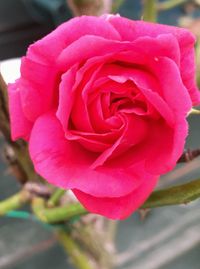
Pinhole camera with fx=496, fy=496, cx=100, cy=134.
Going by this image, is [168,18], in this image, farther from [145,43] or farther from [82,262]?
[145,43]

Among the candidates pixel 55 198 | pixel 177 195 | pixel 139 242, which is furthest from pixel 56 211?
pixel 139 242

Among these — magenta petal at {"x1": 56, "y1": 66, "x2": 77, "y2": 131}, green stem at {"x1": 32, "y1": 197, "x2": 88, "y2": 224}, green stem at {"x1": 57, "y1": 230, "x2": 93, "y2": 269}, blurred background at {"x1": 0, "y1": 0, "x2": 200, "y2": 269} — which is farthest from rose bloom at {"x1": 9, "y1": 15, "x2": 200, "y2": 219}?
blurred background at {"x1": 0, "y1": 0, "x2": 200, "y2": 269}

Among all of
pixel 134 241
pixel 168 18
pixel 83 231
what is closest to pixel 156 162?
pixel 83 231

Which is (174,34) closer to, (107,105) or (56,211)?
(107,105)

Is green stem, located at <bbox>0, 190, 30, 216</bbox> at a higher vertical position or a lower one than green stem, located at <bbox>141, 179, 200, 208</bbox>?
lower

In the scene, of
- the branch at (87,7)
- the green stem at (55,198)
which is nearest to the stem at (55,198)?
the green stem at (55,198)

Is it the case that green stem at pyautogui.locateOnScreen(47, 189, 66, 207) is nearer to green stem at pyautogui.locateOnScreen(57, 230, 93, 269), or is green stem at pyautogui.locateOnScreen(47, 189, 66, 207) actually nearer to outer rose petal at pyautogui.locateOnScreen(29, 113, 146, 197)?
green stem at pyautogui.locateOnScreen(57, 230, 93, 269)

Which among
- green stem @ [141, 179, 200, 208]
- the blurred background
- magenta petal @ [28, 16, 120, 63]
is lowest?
the blurred background

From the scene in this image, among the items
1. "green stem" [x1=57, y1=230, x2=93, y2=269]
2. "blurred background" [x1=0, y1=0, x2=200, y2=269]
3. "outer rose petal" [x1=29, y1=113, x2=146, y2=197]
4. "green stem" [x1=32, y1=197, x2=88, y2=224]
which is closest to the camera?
"outer rose petal" [x1=29, y1=113, x2=146, y2=197]

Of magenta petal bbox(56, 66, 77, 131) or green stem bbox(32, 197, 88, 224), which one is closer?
magenta petal bbox(56, 66, 77, 131)
